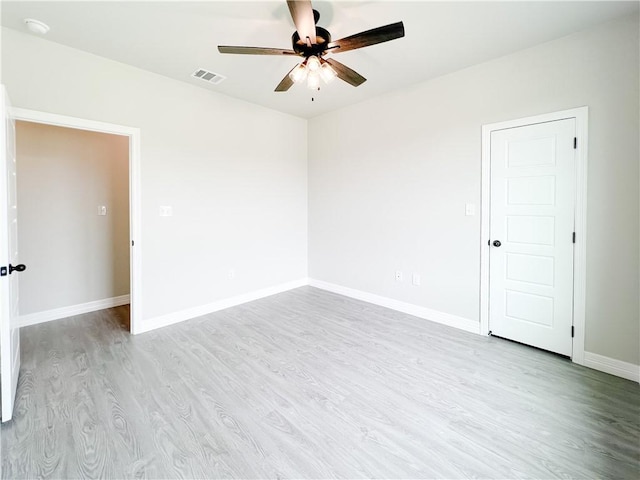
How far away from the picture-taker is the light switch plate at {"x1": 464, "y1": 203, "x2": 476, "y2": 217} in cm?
324

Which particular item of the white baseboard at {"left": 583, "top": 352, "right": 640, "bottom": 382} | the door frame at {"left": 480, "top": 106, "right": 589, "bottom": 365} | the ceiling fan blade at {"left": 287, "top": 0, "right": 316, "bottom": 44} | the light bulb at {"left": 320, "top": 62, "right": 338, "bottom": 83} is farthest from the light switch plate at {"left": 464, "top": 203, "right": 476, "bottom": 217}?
the ceiling fan blade at {"left": 287, "top": 0, "right": 316, "bottom": 44}

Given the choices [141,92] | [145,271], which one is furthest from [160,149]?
[145,271]

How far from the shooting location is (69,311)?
12.3ft

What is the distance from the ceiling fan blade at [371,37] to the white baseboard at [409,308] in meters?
2.87

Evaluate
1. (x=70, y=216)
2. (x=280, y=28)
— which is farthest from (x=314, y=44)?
(x=70, y=216)

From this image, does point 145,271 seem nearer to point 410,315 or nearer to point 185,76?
point 185,76

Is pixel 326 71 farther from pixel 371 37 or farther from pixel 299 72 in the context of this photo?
pixel 371 37

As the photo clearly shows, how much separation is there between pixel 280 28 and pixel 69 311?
404 cm

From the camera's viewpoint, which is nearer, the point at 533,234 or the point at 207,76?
the point at 533,234

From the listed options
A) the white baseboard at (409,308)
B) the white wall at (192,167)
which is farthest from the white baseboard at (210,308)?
the white baseboard at (409,308)

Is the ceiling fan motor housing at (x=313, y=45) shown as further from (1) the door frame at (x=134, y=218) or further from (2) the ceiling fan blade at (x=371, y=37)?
(1) the door frame at (x=134, y=218)

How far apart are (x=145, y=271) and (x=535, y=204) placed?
4.03 metres

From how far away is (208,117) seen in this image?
3.75m

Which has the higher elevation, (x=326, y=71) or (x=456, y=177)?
(x=326, y=71)
